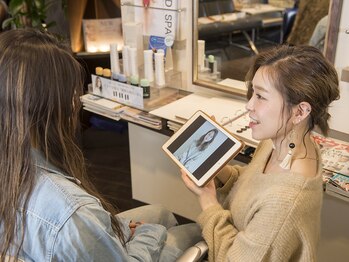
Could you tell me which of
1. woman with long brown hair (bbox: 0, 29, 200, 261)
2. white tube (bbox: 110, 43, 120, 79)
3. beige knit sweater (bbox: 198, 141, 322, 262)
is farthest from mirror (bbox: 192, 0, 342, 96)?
woman with long brown hair (bbox: 0, 29, 200, 261)

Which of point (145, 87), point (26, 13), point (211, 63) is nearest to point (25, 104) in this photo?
point (145, 87)

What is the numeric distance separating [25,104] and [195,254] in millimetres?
595

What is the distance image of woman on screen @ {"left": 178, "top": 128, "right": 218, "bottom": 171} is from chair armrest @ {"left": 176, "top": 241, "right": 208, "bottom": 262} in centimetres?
24

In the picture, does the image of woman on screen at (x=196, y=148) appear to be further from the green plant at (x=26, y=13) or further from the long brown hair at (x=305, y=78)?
the green plant at (x=26, y=13)

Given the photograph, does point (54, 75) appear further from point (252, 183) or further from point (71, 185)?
point (252, 183)

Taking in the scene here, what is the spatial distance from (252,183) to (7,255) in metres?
0.65

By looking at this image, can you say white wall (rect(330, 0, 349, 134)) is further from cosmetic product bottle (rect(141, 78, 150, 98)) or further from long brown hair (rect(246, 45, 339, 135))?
cosmetic product bottle (rect(141, 78, 150, 98))

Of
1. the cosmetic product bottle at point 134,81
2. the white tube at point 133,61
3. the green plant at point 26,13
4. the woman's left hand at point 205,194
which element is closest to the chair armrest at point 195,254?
the woman's left hand at point 205,194

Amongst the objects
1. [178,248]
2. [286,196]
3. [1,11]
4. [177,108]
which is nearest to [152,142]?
[177,108]

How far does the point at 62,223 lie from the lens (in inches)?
33.4

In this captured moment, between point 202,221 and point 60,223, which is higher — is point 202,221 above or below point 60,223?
below

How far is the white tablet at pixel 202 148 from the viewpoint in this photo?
124cm

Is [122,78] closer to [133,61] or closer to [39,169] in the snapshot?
[133,61]

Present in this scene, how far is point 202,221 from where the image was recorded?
3.99 ft
